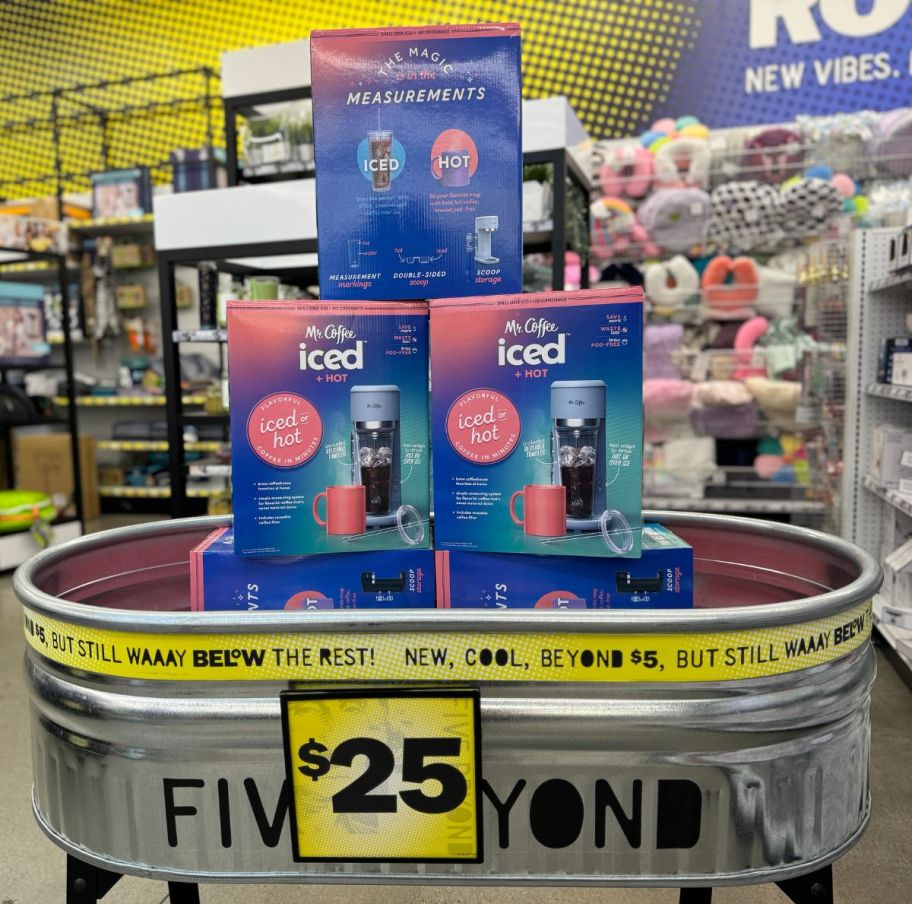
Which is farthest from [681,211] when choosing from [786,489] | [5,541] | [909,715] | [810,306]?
[5,541]

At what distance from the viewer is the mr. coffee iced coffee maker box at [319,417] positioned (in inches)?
43.9

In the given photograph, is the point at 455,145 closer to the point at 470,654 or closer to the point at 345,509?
the point at 345,509

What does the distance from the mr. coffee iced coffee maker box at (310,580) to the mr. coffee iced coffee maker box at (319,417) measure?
3 cm

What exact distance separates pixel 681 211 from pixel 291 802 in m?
4.02

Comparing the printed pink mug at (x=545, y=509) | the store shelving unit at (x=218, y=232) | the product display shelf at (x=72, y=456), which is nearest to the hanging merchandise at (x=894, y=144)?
the store shelving unit at (x=218, y=232)

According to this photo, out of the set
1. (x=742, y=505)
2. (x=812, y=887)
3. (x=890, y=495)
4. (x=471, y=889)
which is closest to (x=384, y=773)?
(x=812, y=887)

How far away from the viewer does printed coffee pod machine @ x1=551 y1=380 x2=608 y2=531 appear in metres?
1.07

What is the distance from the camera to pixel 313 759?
101 centimetres

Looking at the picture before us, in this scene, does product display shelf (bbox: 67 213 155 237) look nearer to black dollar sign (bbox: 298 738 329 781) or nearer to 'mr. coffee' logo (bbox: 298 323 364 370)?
'mr. coffee' logo (bbox: 298 323 364 370)

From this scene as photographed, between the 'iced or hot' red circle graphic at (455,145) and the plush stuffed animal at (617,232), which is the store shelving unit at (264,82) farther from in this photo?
the 'iced or hot' red circle graphic at (455,145)

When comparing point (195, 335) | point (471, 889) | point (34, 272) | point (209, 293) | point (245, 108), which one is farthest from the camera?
point (34, 272)

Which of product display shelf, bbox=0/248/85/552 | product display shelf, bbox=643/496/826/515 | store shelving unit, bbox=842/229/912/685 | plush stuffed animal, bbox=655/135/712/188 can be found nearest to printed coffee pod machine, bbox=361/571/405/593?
store shelving unit, bbox=842/229/912/685

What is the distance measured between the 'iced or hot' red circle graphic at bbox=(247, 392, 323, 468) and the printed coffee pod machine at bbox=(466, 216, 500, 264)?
1.17 ft

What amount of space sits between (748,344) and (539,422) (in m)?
3.54
